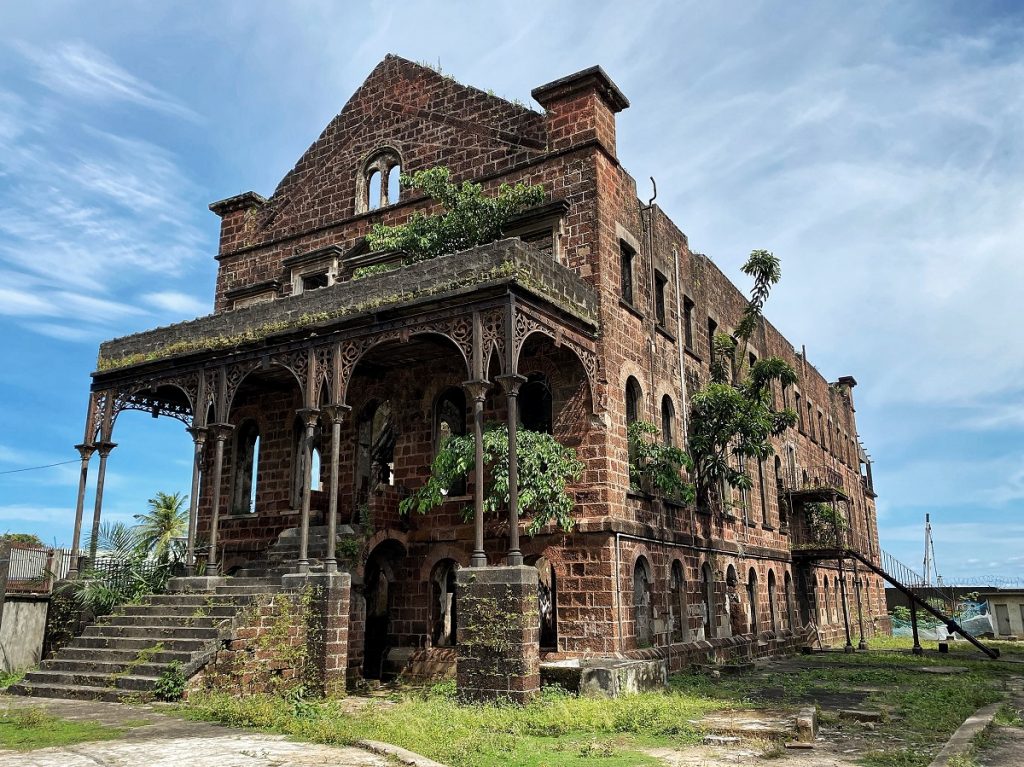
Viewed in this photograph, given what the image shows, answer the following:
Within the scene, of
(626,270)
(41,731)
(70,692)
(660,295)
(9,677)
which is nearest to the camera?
(41,731)

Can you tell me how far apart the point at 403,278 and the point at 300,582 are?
17.2 ft

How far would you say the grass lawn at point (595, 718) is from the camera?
341 inches

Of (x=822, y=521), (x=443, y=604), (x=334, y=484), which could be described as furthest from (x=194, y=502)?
(x=822, y=521)

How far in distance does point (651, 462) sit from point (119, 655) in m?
9.62

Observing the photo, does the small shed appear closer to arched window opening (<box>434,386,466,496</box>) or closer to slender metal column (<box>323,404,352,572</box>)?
arched window opening (<box>434,386,466,496</box>)

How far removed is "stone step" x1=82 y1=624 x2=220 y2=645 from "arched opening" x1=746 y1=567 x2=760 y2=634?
13.7m

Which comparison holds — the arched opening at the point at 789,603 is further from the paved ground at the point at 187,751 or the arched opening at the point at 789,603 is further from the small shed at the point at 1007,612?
the paved ground at the point at 187,751

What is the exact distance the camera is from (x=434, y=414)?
17.1 meters

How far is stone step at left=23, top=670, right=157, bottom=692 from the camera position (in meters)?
12.1

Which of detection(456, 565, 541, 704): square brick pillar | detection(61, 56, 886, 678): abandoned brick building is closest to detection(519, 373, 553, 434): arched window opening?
detection(61, 56, 886, 678): abandoned brick building

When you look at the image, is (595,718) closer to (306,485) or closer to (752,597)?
(306,485)

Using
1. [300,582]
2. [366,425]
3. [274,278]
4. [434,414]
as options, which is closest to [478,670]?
[300,582]

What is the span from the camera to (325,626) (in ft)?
42.9

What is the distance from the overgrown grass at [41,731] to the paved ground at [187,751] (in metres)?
0.24
